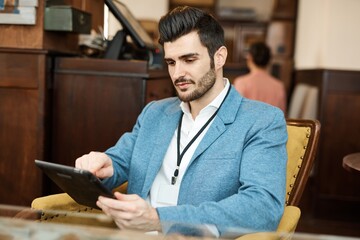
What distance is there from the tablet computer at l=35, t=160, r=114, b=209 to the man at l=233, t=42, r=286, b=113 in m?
2.91

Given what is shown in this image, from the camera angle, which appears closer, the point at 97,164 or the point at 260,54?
the point at 97,164

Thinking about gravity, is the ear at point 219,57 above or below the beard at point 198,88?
above

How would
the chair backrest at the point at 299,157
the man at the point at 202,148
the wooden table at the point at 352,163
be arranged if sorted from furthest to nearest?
the wooden table at the point at 352,163
the chair backrest at the point at 299,157
the man at the point at 202,148

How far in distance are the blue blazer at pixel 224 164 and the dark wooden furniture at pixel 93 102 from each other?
790mm

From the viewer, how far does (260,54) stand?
4.45 metres

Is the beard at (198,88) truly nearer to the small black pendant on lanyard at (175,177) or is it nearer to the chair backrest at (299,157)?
the small black pendant on lanyard at (175,177)

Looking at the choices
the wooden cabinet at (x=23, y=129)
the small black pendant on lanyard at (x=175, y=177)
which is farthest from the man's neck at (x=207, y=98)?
the wooden cabinet at (x=23, y=129)

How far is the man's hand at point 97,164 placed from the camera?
1.74 metres

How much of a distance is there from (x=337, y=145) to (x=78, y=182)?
3251 mm

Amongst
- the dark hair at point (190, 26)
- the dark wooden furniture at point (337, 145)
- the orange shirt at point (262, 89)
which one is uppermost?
the dark hair at point (190, 26)

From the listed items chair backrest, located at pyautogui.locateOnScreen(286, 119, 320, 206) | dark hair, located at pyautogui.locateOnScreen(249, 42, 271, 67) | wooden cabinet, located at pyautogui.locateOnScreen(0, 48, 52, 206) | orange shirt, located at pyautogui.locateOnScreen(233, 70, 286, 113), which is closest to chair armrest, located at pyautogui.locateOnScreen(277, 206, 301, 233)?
chair backrest, located at pyautogui.locateOnScreen(286, 119, 320, 206)

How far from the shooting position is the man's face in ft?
5.73

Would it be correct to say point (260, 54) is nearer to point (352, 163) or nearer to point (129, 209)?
point (352, 163)

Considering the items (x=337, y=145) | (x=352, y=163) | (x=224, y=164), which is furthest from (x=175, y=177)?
(x=337, y=145)
